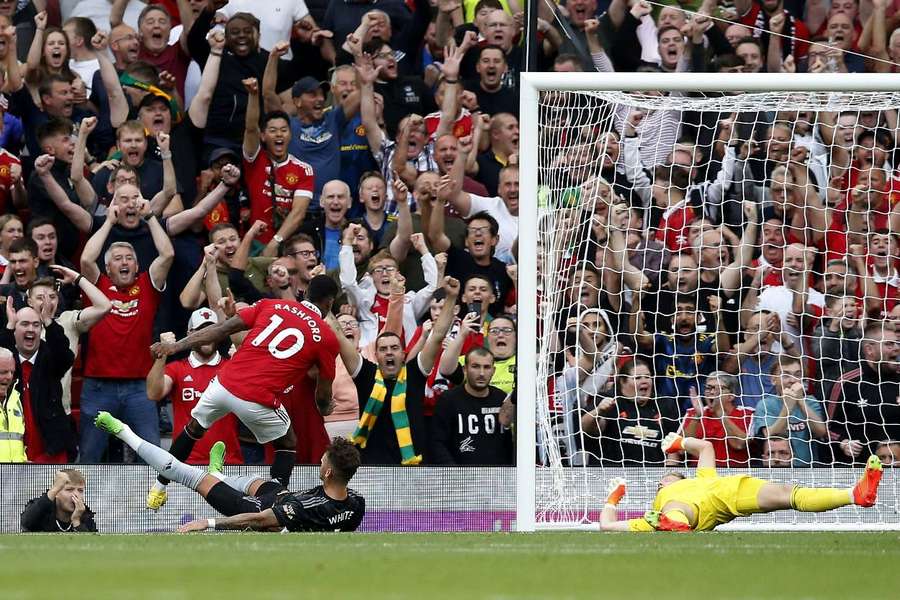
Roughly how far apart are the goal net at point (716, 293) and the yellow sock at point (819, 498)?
5.63 ft

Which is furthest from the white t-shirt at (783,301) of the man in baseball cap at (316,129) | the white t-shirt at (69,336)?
the white t-shirt at (69,336)

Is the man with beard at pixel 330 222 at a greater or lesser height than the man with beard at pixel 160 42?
lesser

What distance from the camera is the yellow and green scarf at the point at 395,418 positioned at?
33.3ft

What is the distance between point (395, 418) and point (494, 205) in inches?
79.6

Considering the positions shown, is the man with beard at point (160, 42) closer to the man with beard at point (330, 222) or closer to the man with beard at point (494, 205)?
the man with beard at point (330, 222)

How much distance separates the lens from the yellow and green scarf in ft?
33.3

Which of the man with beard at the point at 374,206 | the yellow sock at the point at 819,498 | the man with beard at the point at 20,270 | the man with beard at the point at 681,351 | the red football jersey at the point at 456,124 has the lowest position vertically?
the yellow sock at the point at 819,498

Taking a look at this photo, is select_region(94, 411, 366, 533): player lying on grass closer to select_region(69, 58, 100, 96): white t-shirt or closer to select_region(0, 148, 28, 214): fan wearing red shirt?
select_region(0, 148, 28, 214): fan wearing red shirt

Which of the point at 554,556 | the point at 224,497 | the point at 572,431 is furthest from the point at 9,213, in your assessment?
the point at 554,556

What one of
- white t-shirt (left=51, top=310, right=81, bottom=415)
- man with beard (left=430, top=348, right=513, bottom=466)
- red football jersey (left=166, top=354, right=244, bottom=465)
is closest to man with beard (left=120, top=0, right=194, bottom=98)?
white t-shirt (left=51, top=310, right=81, bottom=415)

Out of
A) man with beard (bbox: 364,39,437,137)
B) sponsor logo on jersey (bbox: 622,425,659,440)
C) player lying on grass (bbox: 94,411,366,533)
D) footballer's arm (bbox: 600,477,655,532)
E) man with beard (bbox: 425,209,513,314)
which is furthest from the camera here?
man with beard (bbox: 364,39,437,137)

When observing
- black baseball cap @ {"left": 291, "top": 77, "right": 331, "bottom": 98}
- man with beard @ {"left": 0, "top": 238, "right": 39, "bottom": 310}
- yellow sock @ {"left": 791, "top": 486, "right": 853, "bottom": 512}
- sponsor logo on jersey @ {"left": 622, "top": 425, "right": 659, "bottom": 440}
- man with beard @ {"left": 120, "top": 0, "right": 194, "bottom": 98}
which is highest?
man with beard @ {"left": 120, "top": 0, "right": 194, "bottom": 98}

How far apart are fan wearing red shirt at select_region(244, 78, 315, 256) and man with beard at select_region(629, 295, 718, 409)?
2938mm

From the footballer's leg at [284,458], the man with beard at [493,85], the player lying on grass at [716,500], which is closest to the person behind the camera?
the player lying on grass at [716,500]
